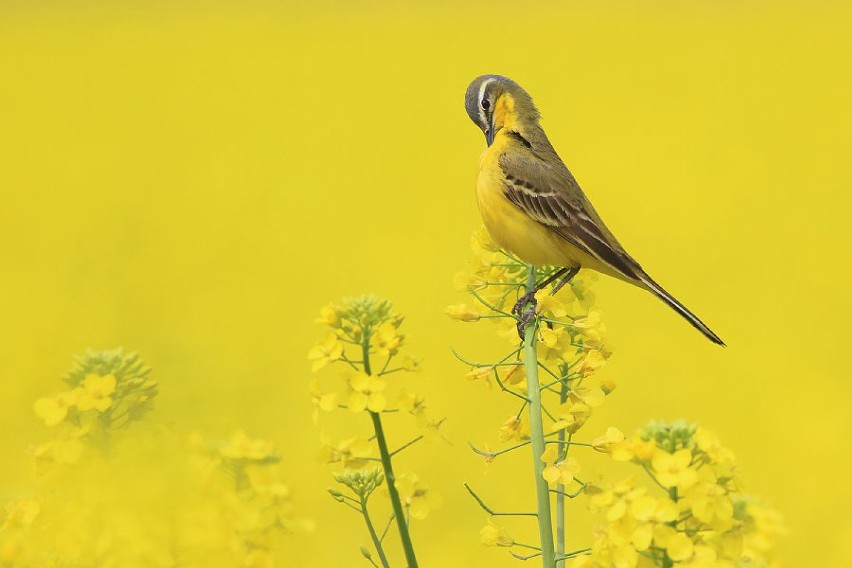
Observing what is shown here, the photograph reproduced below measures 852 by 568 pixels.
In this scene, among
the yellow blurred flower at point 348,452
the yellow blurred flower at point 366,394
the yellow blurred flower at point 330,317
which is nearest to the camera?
the yellow blurred flower at point 366,394

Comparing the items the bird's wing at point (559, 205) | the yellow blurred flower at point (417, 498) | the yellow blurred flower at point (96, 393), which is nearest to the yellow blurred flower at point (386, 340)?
the yellow blurred flower at point (417, 498)

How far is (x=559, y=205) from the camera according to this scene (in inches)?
193

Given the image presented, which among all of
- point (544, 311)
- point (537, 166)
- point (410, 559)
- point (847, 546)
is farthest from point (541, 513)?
point (847, 546)

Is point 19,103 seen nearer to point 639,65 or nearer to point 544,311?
point 639,65

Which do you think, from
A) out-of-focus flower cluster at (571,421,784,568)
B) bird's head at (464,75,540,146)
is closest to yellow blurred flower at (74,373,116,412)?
→ out-of-focus flower cluster at (571,421,784,568)

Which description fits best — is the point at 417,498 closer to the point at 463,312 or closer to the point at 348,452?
the point at 348,452

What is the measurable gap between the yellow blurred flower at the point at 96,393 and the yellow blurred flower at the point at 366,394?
0.62 m

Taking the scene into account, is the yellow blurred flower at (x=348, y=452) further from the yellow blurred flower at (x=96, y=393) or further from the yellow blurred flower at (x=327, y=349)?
the yellow blurred flower at (x=96, y=393)

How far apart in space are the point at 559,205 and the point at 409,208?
11937 mm

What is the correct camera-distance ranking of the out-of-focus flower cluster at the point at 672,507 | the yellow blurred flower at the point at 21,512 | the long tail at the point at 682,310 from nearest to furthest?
the out-of-focus flower cluster at the point at 672,507 < the yellow blurred flower at the point at 21,512 < the long tail at the point at 682,310

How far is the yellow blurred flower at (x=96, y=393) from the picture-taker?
3.11 metres

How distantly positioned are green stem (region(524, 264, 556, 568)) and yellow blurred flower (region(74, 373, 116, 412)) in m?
1.08

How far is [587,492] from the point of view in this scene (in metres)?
3.11

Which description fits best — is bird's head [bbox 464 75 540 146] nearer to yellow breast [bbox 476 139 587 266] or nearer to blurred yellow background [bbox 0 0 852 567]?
yellow breast [bbox 476 139 587 266]
